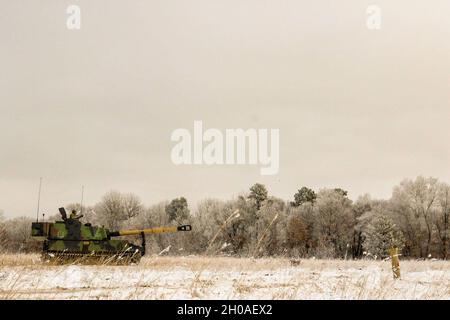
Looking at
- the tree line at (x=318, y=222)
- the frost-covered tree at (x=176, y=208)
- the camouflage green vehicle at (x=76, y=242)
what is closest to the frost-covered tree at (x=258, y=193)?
the tree line at (x=318, y=222)

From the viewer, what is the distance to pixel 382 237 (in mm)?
52188

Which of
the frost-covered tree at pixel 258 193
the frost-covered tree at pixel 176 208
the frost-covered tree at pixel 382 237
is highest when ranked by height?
the frost-covered tree at pixel 258 193

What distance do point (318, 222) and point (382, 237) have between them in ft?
39.5

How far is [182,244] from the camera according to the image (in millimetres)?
53062

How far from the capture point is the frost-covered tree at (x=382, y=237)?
5209 centimetres

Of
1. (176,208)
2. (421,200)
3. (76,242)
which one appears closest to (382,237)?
(421,200)

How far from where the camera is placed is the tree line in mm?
55312

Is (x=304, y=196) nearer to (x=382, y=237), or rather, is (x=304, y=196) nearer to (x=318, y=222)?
(x=318, y=222)

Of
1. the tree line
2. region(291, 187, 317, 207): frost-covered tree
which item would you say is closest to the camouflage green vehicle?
the tree line

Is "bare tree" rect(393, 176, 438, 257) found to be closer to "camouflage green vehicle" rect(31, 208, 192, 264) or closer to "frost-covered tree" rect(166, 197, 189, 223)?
"frost-covered tree" rect(166, 197, 189, 223)

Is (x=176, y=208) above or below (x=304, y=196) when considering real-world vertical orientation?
below

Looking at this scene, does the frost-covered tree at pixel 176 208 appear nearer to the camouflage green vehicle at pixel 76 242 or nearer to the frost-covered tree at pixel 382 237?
the frost-covered tree at pixel 382 237
